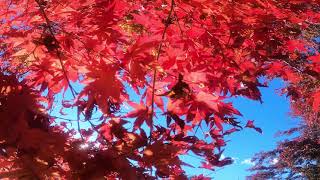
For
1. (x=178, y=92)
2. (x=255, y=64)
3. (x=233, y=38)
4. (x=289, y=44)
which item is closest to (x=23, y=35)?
(x=178, y=92)

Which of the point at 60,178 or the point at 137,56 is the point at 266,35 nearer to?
the point at 137,56

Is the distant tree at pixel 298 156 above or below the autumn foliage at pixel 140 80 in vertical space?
above

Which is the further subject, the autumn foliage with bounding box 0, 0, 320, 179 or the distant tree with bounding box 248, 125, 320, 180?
the distant tree with bounding box 248, 125, 320, 180

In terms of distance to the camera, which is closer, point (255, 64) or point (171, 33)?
point (171, 33)

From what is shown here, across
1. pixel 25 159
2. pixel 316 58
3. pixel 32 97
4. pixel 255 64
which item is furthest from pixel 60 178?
pixel 316 58

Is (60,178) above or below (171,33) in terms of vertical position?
below

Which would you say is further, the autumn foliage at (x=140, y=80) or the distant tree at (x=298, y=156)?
the distant tree at (x=298, y=156)

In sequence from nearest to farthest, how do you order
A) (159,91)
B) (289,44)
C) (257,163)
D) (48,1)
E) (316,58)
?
(159,91), (48,1), (316,58), (289,44), (257,163)

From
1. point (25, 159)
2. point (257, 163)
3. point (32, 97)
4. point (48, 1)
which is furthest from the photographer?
point (257, 163)

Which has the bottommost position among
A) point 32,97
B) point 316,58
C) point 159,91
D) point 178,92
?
point 32,97

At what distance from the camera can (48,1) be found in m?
3.59

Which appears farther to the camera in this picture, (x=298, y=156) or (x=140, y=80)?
(x=298, y=156)

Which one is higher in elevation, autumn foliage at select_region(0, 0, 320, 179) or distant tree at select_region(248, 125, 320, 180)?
distant tree at select_region(248, 125, 320, 180)

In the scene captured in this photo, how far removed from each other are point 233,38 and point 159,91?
857 millimetres
